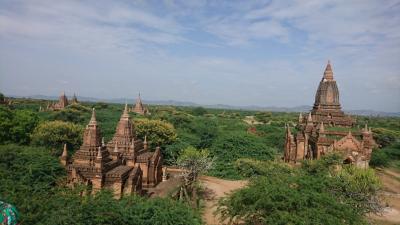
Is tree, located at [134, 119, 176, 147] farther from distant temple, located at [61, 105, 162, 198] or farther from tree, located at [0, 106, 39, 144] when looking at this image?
distant temple, located at [61, 105, 162, 198]

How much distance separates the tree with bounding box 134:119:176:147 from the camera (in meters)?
41.7

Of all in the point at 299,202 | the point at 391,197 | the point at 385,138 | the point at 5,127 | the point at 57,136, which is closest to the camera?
the point at 299,202

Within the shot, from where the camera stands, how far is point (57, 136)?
119 feet

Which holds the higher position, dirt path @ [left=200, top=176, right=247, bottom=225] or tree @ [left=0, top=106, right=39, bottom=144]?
tree @ [left=0, top=106, right=39, bottom=144]

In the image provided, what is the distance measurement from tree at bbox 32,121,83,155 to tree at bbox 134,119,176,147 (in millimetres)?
7090

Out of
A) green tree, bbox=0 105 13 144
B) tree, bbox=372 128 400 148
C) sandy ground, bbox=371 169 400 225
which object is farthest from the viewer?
tree, bbox=372 128 400 148

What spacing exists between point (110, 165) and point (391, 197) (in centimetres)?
Answer: 2587

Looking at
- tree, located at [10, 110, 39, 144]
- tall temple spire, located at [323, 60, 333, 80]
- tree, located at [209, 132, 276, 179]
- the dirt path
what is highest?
tall temple spire, located at [323, 60, 333, 80]

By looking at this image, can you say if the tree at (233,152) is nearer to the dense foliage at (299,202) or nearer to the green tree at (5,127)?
the dense foliage at (299,202)

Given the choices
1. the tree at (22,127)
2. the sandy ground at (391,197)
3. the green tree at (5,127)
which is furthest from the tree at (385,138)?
the green tree at (5,127)

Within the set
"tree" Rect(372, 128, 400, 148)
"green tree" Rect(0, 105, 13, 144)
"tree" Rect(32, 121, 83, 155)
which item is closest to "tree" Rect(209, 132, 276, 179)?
"tree" Rect(32, 121, 83, 155)

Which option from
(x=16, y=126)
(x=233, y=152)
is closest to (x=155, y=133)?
(x=233, y=152)

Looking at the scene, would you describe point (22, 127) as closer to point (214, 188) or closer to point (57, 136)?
point (57, 136)

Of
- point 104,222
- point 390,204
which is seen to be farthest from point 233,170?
point 104,222
